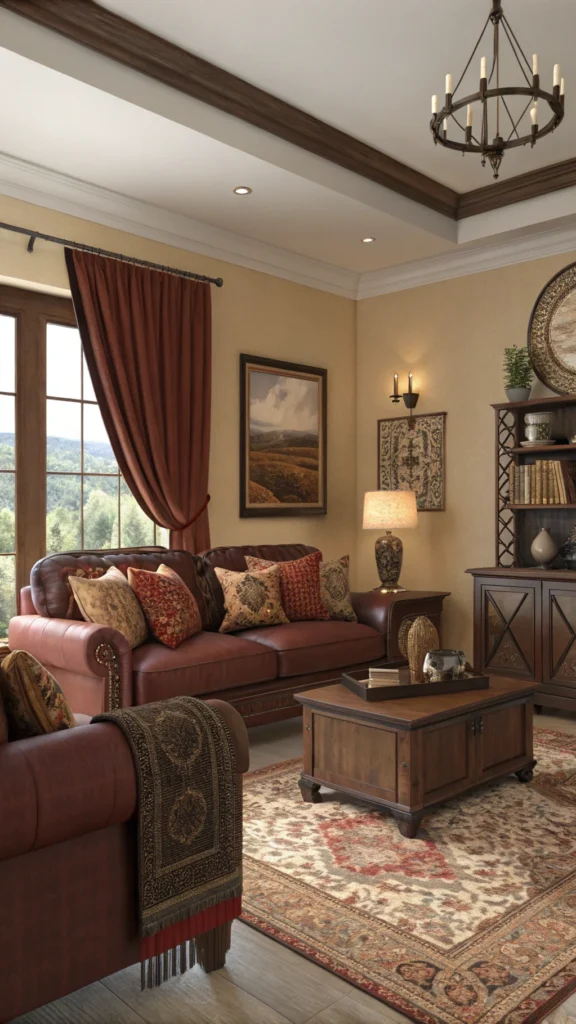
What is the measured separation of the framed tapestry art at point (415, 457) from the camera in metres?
6.24

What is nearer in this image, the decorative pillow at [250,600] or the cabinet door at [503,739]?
the cabinet door at [503,739]

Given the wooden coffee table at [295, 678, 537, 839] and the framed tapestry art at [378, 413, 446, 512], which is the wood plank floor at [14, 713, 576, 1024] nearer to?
Answer: the wooden coffee table at [295, 678, 537, 839]

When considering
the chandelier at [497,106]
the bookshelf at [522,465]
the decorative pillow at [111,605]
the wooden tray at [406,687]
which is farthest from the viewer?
the bookshelf at [522,465]

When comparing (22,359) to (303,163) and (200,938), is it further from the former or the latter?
(200,938)

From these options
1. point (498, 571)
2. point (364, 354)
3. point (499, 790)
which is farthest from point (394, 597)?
point (364, 354)

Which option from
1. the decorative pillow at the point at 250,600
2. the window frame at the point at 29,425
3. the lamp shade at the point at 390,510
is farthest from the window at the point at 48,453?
the lamp shade at the point at 390,510

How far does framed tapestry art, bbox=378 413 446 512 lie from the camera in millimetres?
6238

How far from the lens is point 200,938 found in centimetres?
214

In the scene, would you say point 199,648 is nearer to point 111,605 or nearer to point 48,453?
point 111,605

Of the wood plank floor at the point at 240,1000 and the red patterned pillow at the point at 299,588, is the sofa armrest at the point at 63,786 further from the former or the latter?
the red patterned pillow at the point at 299,588

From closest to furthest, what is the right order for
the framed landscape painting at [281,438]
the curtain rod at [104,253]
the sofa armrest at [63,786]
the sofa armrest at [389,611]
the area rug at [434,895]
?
the sofa armrest at [63,786]
the area rug at [434,895]
the curtain rod at [104,253]
the sofa armrest at [389,611]
the framed landscape painting at [281,438]

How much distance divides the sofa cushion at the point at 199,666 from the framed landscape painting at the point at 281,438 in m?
1.66

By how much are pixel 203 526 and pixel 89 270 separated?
69.9 inches

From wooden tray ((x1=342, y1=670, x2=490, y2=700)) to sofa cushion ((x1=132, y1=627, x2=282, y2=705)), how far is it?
777 mm
